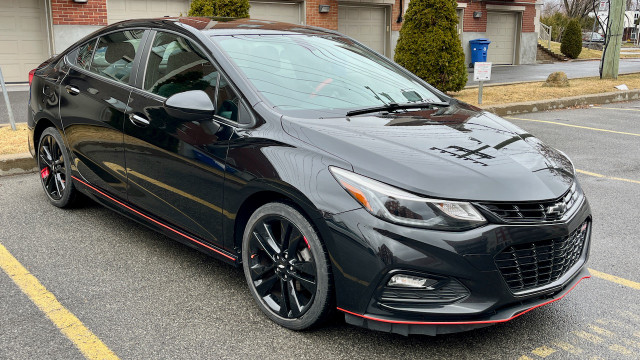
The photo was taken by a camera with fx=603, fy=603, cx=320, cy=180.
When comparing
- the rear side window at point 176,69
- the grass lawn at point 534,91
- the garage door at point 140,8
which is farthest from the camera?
the garage door at point 140,8

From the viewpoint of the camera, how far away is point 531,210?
2770 millimetres

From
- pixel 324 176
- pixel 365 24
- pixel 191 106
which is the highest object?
pixel 365 24

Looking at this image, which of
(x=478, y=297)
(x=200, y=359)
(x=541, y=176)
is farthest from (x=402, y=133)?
(x=200, y=359)

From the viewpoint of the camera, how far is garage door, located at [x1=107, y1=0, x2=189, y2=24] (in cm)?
1471

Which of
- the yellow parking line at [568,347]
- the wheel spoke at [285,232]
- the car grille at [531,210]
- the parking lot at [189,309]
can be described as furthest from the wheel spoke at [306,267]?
the yellow parking line at [568,347]

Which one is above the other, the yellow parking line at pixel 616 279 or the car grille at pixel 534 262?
the car grille at pixel 534 262

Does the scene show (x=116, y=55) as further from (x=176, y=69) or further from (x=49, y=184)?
(x=49, y=184)

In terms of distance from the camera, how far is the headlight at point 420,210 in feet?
8.70

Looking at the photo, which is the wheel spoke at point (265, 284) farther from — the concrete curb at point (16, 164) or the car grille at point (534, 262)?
the concrete curb at point (16, 164)

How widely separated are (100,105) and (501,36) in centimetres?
2355

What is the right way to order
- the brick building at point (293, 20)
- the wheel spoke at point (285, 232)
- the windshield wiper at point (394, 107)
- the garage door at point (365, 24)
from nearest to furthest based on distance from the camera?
the wheel spoke at point (285, 232) → the windshield wiper at point (394, 107) → the brick building at point (293, 20) → the garage door at point (365, 24)

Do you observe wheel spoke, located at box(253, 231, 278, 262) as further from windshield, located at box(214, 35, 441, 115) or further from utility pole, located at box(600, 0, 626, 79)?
utility pole, located at box(600, 0, 626, 79)

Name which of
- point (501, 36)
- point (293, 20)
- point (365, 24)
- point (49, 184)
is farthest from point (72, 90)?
point (501, 36)

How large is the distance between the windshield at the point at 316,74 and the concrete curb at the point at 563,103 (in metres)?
7.18
